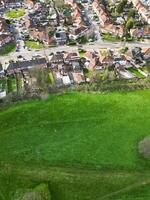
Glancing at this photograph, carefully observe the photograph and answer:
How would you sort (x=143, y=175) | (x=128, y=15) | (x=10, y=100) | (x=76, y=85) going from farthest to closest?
(x=128, y=15) → (x=76, y=85) → (x=10, y=100) → (x=143, y=175)

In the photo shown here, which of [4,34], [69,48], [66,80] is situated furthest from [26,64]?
[4,34]

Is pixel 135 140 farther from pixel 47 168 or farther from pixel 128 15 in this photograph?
pixel 128 15

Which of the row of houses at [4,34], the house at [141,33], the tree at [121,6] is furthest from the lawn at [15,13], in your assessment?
the house at [141,33]

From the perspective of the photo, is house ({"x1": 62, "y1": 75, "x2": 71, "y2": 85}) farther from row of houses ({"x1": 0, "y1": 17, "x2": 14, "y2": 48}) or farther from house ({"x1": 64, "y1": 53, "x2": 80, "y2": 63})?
row of houses ({"x1": 0, "y1": 17, "x2": 14, "y2": 48})

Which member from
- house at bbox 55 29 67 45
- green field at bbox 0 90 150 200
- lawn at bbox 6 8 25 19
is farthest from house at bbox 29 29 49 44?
green field at bbox 0 90 150 200

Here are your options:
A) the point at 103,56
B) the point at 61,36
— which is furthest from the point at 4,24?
the point at 103,56

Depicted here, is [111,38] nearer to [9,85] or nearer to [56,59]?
[56,59]

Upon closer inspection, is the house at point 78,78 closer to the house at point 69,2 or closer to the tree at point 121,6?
the tree at point 121,6
